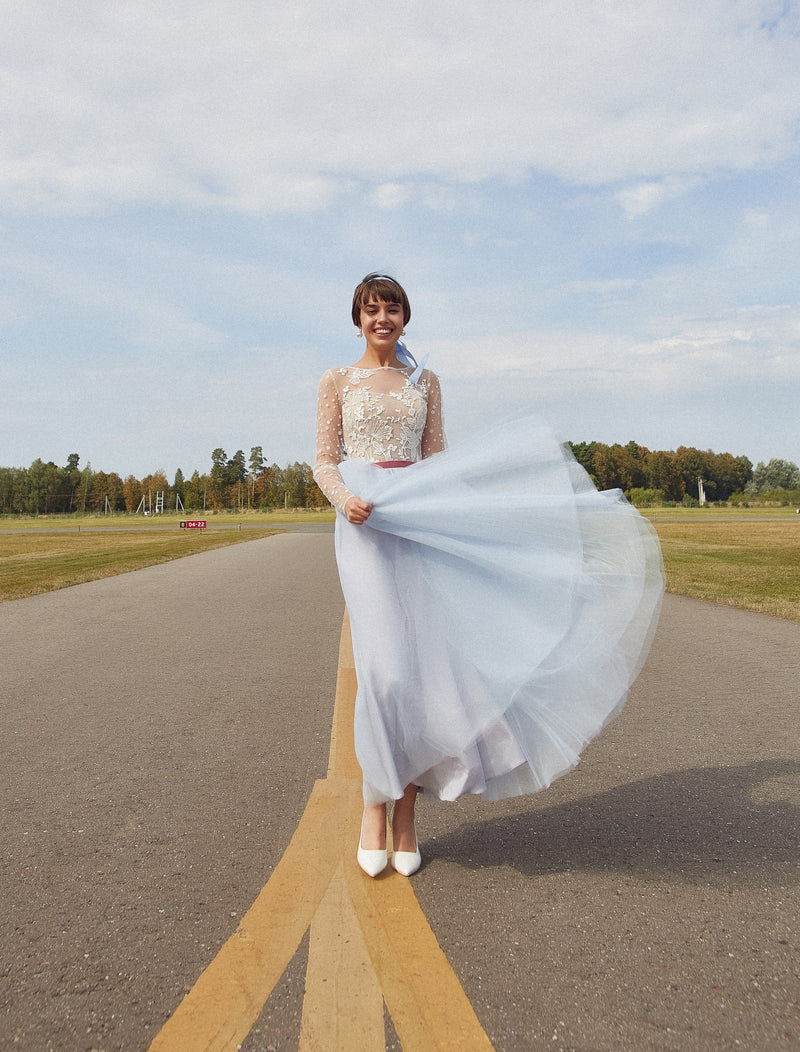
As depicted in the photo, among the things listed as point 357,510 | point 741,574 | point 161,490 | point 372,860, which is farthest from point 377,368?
point 161,490

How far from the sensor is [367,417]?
139 inches

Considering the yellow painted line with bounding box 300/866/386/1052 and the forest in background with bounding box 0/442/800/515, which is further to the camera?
the forest in background with bounding box 0/442/800/515

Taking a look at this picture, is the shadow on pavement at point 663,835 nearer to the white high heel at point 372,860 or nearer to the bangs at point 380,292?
the white high heel at point 372,860

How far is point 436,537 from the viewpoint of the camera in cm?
324

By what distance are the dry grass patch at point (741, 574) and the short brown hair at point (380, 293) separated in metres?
8.44

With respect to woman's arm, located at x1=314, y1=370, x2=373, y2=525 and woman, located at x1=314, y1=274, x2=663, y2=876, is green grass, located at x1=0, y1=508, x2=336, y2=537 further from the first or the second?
woman, located at x1=314, y1=274, x2=663, y2=876

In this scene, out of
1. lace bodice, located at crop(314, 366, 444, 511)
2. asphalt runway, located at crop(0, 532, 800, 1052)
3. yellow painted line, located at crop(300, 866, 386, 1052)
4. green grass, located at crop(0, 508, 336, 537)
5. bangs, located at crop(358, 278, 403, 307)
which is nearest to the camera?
yellow painted line, located at crop(300, 866, 386, 1052)

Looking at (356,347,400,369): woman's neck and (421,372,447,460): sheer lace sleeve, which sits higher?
(356,347,400,369): woman's neck

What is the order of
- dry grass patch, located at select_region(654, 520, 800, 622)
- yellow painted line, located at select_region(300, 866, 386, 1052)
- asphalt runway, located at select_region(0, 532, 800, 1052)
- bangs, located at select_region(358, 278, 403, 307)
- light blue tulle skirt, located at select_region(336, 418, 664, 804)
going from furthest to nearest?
dry grass patch, located at select_region(654, 520, 800, 622) → bangs, located at select_region(358, 278, 403, 307) → light blue tulle skirt, located at select_region(336, 418, 664, 804) → asphalt runway, located at select_region(0, 532, 800, 1052) → yellow painted line, located at select_region(300, 866, 386, 1052)

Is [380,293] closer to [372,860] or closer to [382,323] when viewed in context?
[382,323]

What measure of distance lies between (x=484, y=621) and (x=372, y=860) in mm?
975

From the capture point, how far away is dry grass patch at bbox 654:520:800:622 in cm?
1228

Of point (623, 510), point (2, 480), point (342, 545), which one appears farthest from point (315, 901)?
point (2, 480)

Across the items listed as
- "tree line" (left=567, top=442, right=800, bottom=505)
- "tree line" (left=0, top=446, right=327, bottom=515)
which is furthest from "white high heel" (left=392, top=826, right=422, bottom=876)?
"tree line" (left=0, top=446, right=327, bottom=515)
